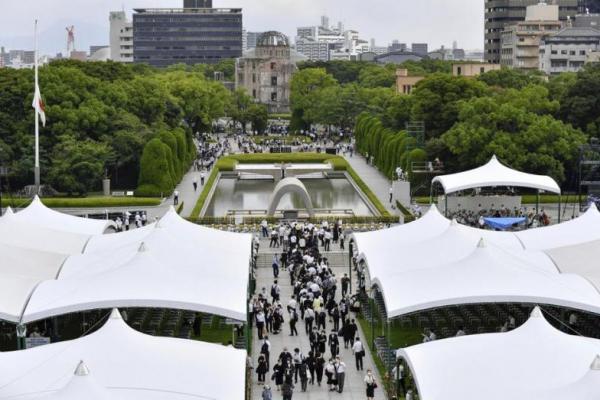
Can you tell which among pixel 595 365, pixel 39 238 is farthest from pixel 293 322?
pixel 595 365

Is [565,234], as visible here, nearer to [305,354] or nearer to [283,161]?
[305,354]

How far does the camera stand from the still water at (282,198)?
58.3m

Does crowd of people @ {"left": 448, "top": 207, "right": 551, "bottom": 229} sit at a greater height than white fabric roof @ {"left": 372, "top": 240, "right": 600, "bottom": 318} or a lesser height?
lesser

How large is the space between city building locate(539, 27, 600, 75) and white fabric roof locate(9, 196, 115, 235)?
87.6 m

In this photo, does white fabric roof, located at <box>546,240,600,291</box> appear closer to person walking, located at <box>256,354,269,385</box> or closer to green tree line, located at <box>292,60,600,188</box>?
person walking, located at <box>256,354,269,385</box>

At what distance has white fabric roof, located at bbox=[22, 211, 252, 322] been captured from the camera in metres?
25.6

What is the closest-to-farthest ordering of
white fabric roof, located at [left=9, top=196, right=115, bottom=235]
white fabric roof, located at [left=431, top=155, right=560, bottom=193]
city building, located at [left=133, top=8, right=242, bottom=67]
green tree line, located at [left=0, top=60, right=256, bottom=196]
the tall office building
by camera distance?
1. white fabric roof, located at [left=9, top=196, right=115, bottom=235]
2. white fabric roof, located at [left=431, top=155, right=560, bottom=193]
3. green tree line, located at [left=0, top=60, right=256, bottom=196]
4. the tall office building
5. city building, located at [left=133, top=8, right=242, bottom=67]

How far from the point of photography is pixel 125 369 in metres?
20.2

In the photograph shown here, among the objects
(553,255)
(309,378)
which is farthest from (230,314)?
(553,255)

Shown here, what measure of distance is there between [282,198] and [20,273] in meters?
32.8

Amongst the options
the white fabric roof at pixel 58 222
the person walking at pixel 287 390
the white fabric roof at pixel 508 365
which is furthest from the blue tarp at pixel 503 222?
the white fabric roof at pixel 508 365

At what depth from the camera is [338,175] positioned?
2908 inches

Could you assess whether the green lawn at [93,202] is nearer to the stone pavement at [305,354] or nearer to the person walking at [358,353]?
the stone pavement at [305,354]

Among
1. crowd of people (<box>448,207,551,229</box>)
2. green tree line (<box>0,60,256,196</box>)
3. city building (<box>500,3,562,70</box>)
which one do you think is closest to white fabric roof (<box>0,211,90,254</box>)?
crowd of people (<box>448,207,551,229</box>)
